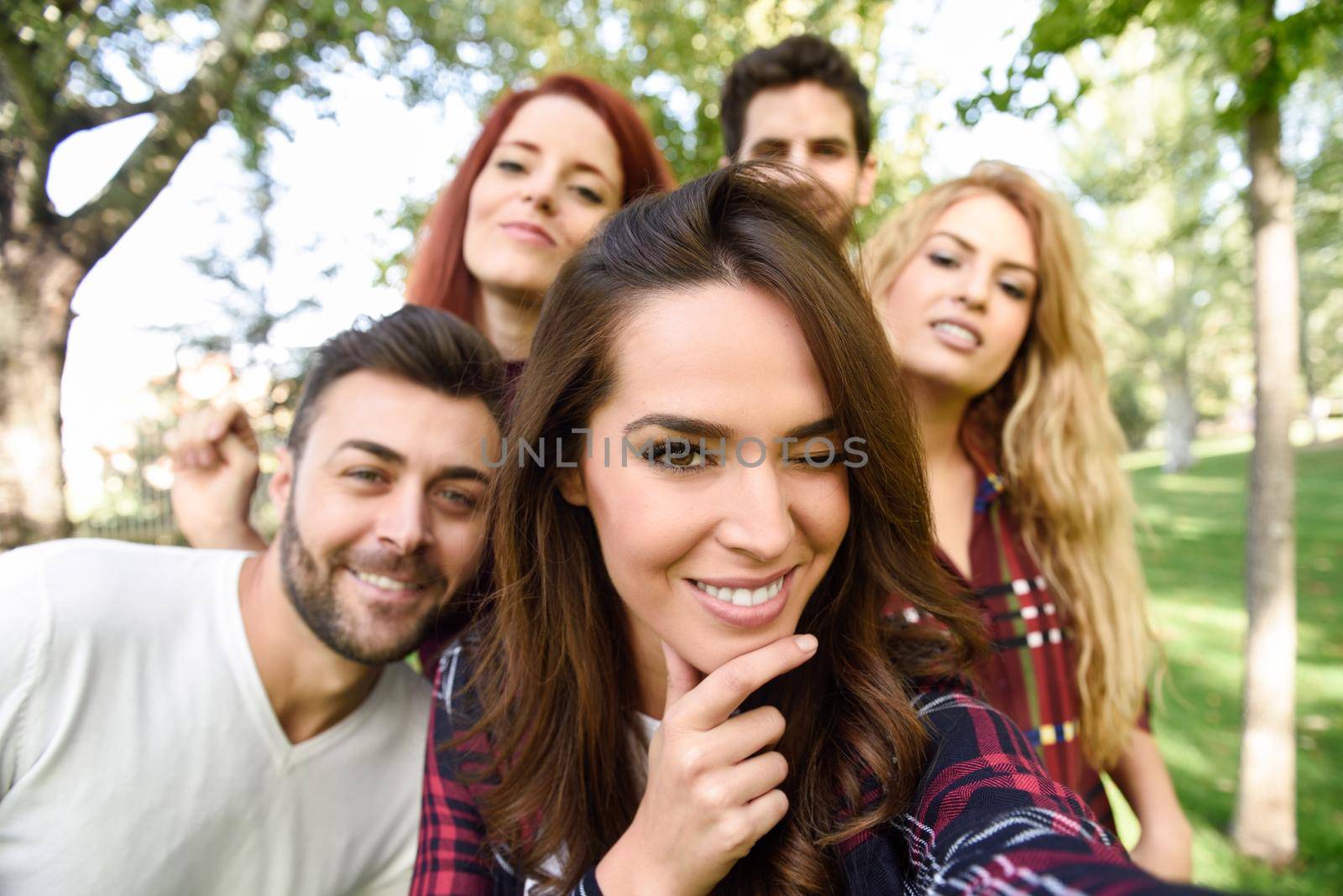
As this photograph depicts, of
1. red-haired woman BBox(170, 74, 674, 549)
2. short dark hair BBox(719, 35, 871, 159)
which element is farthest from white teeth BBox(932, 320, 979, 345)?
short dark hair BBox(719, 35, 871, 159)

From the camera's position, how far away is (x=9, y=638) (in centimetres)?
202

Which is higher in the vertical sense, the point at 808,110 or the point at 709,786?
the point at 808,110

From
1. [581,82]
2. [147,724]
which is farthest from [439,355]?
[581,82]

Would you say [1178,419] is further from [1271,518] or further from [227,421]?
[227,421]

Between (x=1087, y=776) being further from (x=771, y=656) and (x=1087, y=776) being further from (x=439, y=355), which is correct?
(x=439, y=355)

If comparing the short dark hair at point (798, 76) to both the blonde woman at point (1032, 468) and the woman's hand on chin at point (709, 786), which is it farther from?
the woman's hand on chin at point (709, 786)

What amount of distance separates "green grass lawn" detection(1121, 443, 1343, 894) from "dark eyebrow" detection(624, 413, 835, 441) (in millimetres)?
2101

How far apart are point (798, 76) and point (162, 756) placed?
340 centimetres

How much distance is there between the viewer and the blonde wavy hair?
2619mm

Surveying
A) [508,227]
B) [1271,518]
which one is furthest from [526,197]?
[1271,518]

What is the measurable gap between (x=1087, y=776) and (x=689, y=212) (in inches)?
86.9

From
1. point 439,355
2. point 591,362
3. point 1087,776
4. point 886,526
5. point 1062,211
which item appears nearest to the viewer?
point 591,362

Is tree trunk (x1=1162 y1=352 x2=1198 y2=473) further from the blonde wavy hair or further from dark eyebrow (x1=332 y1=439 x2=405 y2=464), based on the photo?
dark eyebrow (x1=332 y1=439 x2=405 y2=464)

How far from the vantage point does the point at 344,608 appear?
2254 mm
